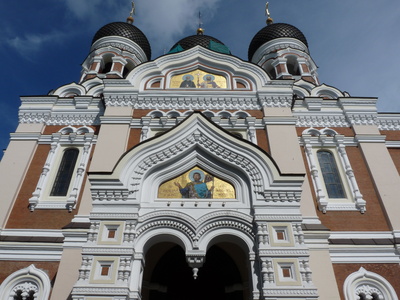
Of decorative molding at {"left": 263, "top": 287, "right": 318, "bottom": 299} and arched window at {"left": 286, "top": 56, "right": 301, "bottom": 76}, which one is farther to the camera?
arched window at {"left": 286, "top": 56, "right": 301, "bottom": 76}

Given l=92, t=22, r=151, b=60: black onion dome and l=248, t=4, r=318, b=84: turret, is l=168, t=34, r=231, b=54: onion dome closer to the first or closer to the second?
l=92, t=22, r=151, b=60: black onion dome

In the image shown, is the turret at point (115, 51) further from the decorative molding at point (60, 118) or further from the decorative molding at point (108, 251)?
the decorative molding at point (108, 251)

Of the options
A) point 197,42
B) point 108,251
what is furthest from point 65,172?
point 197,42

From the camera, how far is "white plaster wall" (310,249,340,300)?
7.12 meters

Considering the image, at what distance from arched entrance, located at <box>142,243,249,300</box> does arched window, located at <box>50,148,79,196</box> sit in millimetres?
2944

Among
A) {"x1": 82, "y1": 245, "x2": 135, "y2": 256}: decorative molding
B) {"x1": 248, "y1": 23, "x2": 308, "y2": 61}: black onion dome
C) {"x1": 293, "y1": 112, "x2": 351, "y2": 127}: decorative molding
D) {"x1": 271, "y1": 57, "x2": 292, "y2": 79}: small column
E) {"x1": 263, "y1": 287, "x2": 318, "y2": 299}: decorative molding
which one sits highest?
{"x1": 248, "y1": 23, "x2": 308, "y2": 61}: black onion dome

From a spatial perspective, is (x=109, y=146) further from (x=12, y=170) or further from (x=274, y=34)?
(x=274, y=34)

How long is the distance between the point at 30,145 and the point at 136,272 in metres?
5.47

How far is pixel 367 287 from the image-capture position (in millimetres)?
7785

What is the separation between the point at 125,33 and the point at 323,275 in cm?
1402

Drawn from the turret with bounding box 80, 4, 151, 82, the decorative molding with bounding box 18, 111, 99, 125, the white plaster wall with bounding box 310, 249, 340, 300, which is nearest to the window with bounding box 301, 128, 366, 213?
the white plaster wall with bounding box 310, 249, 340, 300

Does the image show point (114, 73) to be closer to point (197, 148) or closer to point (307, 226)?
point (197, 148)

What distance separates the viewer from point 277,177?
7.59 m

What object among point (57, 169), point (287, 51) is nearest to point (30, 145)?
point (57, 169)
